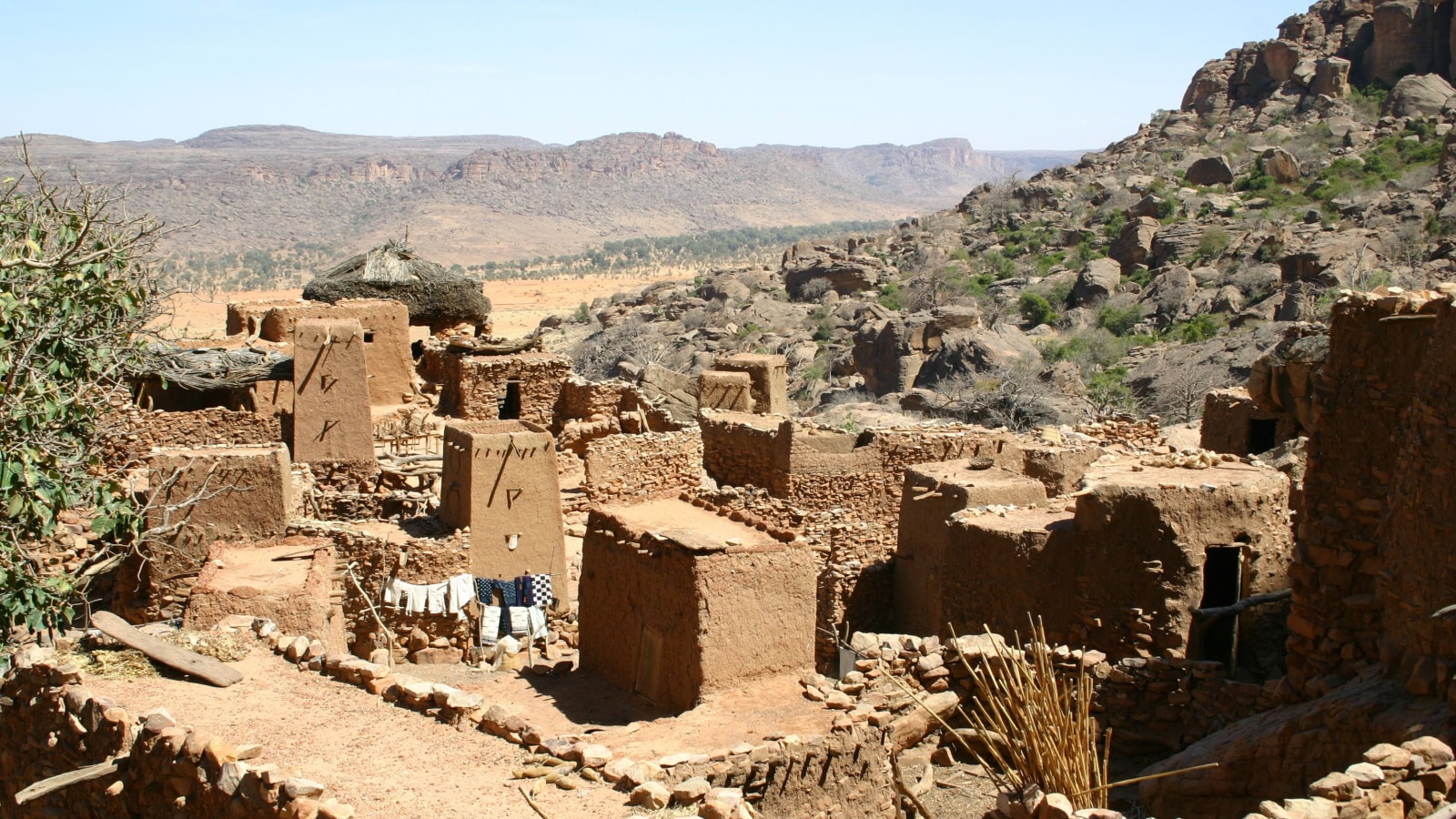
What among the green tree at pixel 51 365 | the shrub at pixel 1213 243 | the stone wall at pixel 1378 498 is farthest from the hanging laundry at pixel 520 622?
the shrub at pixel 1213 243

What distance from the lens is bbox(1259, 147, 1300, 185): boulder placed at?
39219mm

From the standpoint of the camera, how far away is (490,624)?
11242mm

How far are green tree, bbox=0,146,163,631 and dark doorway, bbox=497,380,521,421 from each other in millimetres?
7795

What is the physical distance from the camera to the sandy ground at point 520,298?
4656cm

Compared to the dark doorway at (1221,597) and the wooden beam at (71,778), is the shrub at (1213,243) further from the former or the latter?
the wooden beam at (71,778)

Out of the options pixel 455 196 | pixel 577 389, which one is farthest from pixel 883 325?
pixel 455 196

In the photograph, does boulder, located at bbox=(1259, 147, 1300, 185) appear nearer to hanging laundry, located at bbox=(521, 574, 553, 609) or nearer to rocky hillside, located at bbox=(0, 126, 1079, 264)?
hanging laundry, located at bbox=(521, 574, 553, 609)

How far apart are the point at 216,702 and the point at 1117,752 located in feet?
16.0

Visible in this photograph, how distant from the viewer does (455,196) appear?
99938 millimetres

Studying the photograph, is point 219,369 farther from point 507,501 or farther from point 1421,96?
point 1421,96

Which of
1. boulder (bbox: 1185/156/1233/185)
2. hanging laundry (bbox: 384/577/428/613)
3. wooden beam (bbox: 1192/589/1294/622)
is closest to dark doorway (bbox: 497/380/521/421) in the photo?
hanging laundry (bbox: 384/577/428/613)

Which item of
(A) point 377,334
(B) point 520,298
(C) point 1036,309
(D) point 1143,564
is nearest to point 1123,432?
(D) point 1143,564

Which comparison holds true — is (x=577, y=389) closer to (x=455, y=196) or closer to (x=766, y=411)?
(x=766, y=411)

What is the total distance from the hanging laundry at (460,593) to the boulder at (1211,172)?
35359 millimetres
